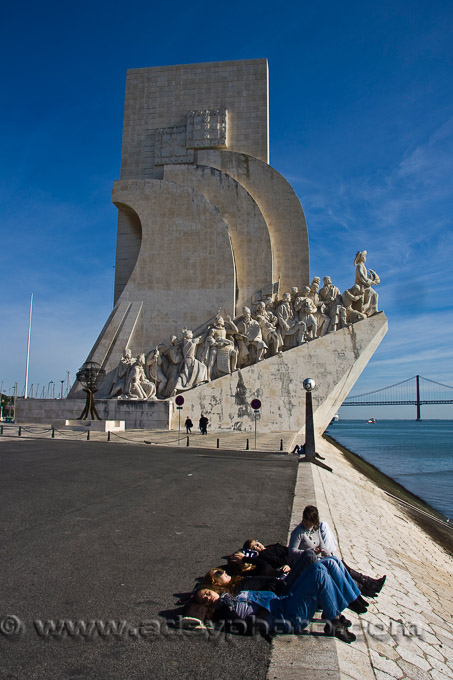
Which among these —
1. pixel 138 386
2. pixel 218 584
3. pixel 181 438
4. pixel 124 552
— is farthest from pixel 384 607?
pixel 138 386

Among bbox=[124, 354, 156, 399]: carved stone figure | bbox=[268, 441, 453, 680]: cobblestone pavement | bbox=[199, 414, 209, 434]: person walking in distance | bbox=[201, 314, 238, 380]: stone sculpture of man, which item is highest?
bbox=[201, 314, 238, 380]: stone sculpture of man

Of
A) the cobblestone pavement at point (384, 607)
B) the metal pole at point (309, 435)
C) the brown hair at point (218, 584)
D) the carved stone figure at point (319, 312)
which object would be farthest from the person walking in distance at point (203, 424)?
the brown hair at point (218, 584)

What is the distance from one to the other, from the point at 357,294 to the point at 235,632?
39.4ft

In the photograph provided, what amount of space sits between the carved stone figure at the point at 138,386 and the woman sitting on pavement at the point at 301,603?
11.4 metres

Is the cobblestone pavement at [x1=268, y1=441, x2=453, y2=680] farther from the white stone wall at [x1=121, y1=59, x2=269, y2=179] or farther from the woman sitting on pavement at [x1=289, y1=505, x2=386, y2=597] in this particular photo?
the white stone wall at [x1=121, y1=59, x2=269, y2=179]

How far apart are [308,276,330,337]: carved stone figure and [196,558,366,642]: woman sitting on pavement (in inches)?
445

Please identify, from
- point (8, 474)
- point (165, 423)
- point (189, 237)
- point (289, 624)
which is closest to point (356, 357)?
point (165, 423)

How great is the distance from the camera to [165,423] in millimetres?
12492

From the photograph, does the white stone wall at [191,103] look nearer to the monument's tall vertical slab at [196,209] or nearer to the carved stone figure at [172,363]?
the monument's tall vertical slab at [196,209]

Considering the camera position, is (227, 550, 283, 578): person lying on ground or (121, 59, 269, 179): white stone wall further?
(121, 59, 269, 179): white stone wall

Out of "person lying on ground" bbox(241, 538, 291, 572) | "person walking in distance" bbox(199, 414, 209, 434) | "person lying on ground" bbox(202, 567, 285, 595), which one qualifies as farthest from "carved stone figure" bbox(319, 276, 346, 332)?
"person lying on ground" bbox(202, 567, 285, 595)

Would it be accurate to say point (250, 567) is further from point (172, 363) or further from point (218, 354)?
point (172, 363)

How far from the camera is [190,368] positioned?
531 inches

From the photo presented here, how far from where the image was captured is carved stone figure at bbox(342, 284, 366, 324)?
42.7ft
